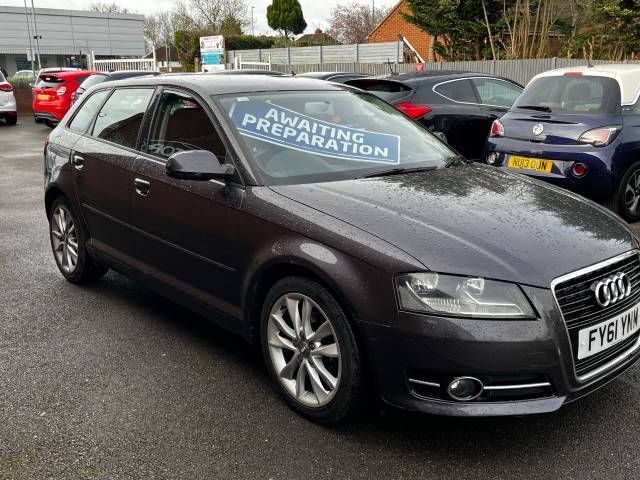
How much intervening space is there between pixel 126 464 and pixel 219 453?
390 millimetres

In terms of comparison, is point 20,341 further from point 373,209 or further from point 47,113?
point 47,113

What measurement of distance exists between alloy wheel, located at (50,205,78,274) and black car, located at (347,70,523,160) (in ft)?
15.2

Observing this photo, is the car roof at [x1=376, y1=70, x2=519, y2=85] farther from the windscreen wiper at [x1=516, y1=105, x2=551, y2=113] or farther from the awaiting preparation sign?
the awaiting preparation sign

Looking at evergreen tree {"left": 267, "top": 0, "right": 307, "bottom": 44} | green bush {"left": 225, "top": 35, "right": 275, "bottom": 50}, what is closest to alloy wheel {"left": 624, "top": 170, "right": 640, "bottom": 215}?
green bush {"left": 225, "top": 35, "right": 275, "bottom": 50}

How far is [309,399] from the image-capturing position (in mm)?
3297

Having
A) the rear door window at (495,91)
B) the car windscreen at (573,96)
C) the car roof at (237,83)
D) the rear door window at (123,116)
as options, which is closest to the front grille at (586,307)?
the car roof at (237,83)

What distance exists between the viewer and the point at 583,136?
21.6ft

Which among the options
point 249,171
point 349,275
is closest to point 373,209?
point 349,275

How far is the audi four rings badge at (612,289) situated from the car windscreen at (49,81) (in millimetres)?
18198

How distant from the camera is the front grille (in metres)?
2.84

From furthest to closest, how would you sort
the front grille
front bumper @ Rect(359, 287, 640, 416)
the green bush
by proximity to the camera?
the green bush
the front grille
front bumper @ Rect(359, 287, 640, 416)

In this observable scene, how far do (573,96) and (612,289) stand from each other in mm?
4594

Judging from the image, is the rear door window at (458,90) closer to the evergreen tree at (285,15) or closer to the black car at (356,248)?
the black car at (356,248)

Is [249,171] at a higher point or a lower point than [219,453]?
higher
